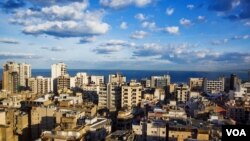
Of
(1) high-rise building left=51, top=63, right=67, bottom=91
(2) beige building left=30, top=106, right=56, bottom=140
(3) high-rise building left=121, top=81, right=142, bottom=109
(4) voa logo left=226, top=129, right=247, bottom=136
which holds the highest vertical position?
(1) high-rise building left=51, top=63, right=67, bottom=91

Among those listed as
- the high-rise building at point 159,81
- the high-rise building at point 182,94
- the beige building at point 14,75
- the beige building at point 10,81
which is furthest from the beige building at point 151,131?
the high-rise building at point 159,81

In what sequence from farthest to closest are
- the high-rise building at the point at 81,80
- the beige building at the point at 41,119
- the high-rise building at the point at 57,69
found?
1. the high-rise building at the point at 57,69
2. the high-rise building at the point at 81,80
3. the beige building at the point at 41,119

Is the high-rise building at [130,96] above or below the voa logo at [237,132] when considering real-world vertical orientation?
below

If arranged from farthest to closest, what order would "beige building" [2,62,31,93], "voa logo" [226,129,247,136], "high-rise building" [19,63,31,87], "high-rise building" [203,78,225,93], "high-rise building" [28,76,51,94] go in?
"high-rise building" [19,63,31,87], "high-rise building" [203,78,225,93], "high-rise building" [28,76,51,94], "beige building" [2,62,31,93], "voa logo" [226,129,247,136]

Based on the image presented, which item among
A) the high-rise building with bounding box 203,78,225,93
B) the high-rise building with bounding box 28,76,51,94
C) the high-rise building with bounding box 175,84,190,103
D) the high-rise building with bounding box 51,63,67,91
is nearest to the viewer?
the high-rise building with bounding box 175,84,190,103

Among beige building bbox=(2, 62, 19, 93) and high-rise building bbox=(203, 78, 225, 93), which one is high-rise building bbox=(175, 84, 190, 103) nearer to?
high-rise building bbox=(203, 78, 225, 93)

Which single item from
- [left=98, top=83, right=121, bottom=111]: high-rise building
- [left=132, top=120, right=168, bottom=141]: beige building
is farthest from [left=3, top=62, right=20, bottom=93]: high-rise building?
[left=132, top=120, right=168, bottom=141]: beige building

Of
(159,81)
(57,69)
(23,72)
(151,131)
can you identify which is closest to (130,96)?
(151,131)

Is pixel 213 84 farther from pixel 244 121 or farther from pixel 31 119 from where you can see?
pixel 31 119

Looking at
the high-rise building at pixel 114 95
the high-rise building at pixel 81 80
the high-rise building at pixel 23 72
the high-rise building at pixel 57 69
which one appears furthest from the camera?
the high-rise building at pixel 57 69

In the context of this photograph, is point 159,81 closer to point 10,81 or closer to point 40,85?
point 40,85

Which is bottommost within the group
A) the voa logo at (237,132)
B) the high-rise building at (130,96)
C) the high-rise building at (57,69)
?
the high-rise building at (130,96)

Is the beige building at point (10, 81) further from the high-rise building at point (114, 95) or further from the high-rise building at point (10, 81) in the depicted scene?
the high-rise building at point (114, 95)

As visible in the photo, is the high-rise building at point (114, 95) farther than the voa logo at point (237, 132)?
Yes
